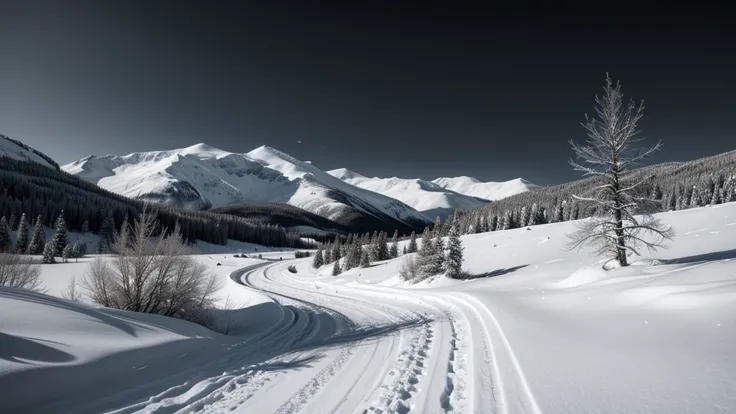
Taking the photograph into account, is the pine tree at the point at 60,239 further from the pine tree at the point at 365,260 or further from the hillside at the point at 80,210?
the pine tree at the point at 365,260

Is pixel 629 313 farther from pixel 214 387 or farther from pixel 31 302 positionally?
pixel 31 302

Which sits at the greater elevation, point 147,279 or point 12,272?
point 147,279

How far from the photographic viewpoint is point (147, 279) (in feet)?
51.4

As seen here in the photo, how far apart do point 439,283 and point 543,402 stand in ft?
80.6

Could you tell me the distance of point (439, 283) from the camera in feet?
95.6

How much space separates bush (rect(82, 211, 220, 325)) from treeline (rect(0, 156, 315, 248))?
63295 mm

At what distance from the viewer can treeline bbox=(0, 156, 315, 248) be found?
317 ft

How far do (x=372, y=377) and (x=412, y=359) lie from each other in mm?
1547

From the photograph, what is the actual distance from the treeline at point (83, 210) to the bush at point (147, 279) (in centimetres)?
6330

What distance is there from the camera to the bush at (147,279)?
1505cm

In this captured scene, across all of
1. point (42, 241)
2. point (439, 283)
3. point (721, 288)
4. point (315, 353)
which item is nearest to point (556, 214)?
point (439, 283)

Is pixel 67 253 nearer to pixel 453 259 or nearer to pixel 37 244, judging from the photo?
pixel 37 244

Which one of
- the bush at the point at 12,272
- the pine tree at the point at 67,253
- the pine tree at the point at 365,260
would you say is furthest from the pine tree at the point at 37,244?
the pine tree at the point at 365,260

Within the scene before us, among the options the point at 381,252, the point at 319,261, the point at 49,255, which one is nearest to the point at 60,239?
the point at 49,255
